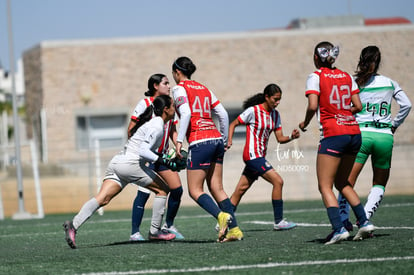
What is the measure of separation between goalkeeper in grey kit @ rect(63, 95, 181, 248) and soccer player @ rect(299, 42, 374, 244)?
5.83ft

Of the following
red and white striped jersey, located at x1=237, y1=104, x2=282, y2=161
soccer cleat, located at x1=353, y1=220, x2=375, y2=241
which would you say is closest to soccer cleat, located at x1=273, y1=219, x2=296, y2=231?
red and white striped jersey, located at x1=237, y1=104, x2=282, y2=161

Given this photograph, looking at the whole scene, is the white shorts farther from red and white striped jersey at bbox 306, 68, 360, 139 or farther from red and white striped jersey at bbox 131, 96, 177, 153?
red and white striped jersey at bbox 306, 68, 360, 139

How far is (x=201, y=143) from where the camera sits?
9180 mm

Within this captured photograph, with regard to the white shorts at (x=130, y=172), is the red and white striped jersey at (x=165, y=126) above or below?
above

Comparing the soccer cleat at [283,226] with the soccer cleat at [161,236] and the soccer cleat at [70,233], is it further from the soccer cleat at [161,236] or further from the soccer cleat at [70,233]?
the soccer cleat at [70,233]

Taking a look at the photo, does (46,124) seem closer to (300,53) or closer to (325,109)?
(300,53)

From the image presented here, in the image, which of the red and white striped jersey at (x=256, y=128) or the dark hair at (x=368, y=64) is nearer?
the dark hair at (x=368, y=64)

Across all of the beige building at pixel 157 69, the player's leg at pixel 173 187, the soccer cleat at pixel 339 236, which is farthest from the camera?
the beige building at pixel 157 69

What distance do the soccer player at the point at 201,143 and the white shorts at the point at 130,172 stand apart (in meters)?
0.53

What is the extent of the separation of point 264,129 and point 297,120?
22887 mm

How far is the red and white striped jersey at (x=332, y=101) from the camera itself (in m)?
8.27

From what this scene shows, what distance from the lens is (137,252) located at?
27.7 feet

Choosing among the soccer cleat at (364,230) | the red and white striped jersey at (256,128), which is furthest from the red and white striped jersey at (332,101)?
the red and white striped jersey at (256,128)

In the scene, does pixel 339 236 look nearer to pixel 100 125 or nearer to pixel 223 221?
pixel 223 221
